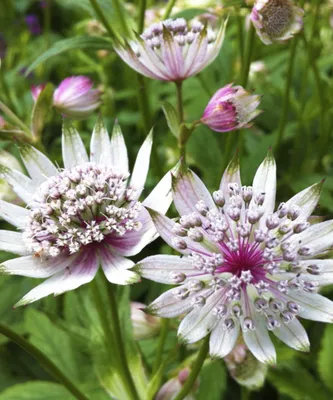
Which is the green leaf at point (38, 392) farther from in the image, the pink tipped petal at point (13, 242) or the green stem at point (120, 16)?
the green stem at point (120, 16)

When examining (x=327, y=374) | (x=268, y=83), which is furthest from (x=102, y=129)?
(x=268, y=83)

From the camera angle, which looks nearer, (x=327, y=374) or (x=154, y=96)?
(x=327, y=374)

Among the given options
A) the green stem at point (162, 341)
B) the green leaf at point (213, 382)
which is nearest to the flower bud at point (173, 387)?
the green stem at point (162, 341)

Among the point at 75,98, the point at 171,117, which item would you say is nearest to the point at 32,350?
the point at 171,117

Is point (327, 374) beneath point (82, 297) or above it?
beneath

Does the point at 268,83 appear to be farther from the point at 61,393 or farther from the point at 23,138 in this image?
the point at 61,393

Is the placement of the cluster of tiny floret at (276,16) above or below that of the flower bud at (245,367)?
above

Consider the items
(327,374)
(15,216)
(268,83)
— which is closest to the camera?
(15,216)
